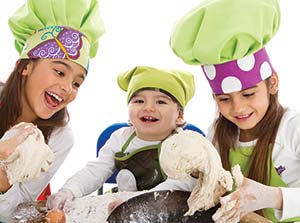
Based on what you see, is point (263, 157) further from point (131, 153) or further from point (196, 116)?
point (196, 116)

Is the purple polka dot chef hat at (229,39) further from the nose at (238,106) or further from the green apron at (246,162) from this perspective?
the green apron at (246,162)


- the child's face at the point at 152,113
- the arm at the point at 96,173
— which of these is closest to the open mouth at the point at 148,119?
the child's face at the point at 152,113

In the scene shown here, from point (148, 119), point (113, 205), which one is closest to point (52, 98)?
point (148, 119)

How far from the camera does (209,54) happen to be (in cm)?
112

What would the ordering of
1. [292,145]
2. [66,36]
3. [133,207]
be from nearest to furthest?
[133,207], [292,145], [66,36]

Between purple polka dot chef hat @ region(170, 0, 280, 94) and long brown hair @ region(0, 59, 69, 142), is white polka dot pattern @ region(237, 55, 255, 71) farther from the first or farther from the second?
long brown hair @ region(0, 59, 69, 142)

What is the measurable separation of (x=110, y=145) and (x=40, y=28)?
41 cm

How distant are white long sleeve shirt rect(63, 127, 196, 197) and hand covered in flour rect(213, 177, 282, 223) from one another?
1.44ft

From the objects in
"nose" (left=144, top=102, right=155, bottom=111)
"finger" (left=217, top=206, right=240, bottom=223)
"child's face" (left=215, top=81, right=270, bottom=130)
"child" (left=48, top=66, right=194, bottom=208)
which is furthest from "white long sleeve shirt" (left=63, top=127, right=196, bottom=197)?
"finger" (left=217, top=206, right=240, bottom=223)

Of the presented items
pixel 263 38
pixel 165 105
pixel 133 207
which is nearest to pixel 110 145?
pixel 165 105

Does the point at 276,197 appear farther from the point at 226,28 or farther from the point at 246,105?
the point at 226,28

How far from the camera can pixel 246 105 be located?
3.94 feet

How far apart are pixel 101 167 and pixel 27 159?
457 millimetres

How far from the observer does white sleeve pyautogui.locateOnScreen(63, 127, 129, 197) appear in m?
1.32
